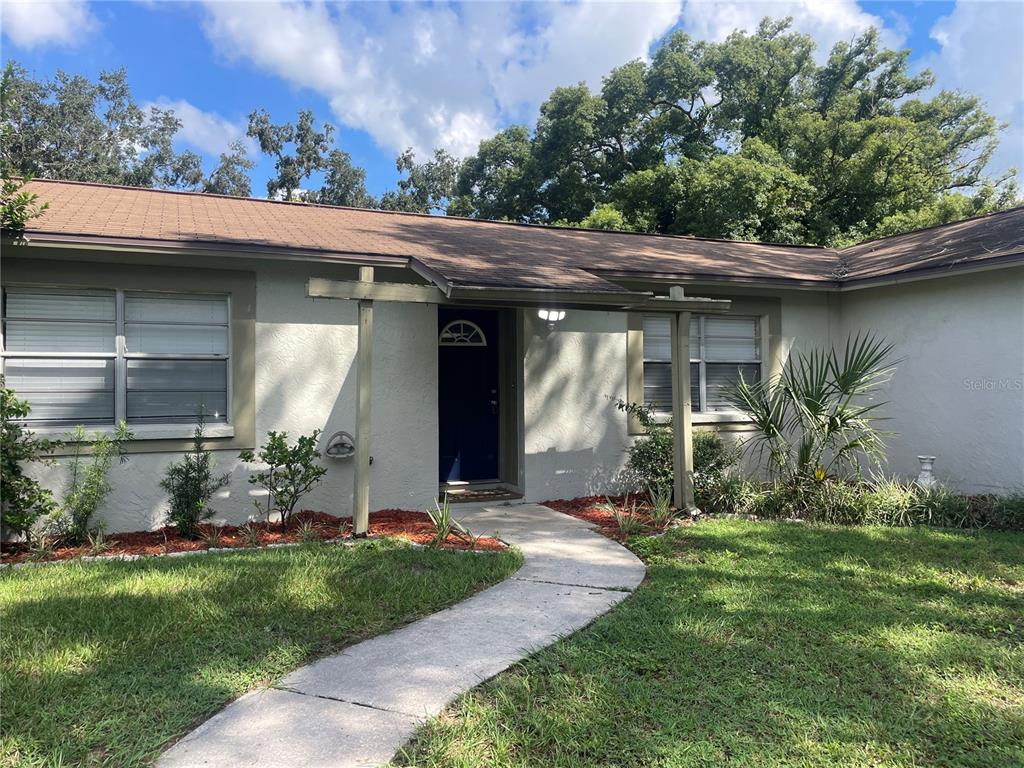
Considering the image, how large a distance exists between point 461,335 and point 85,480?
15.0 ft

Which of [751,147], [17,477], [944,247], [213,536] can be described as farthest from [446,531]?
[751,147]

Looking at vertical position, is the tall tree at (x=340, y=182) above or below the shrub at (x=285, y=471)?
above

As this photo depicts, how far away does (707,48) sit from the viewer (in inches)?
1089

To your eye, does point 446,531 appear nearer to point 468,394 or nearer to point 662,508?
point 662,508

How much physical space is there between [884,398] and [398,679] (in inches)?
341

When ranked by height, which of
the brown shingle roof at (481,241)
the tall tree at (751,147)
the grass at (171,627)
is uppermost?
the tall tree at (751,147)

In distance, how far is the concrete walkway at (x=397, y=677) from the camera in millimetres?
2820

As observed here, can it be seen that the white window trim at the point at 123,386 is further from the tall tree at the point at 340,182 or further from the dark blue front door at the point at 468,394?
the tall tree at the point at 340,182

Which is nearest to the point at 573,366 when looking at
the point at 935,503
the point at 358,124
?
the point at 935,503

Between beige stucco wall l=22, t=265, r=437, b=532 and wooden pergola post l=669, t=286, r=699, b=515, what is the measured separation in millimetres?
2798

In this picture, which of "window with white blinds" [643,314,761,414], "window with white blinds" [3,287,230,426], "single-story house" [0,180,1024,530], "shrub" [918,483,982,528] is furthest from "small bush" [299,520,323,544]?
"shrub" [918,483,982,528]

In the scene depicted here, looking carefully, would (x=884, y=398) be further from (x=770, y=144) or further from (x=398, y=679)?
(x=770, y=144)

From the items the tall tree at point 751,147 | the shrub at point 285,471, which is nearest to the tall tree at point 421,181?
the tall tree at point 751,147

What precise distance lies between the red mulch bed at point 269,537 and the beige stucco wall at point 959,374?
6.30 meters
